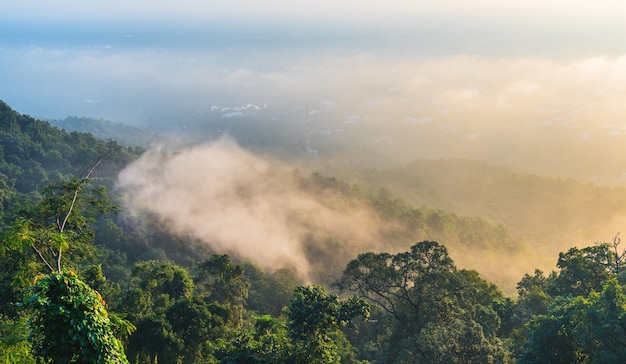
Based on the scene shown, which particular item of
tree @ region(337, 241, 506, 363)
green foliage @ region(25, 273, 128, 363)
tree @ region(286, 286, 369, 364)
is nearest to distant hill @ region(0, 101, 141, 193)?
tree @ region(337, 241, 506, 363)

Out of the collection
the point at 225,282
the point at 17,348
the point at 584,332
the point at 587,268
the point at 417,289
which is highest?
the point at 587,268

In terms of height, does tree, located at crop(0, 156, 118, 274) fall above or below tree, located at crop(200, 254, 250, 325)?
above

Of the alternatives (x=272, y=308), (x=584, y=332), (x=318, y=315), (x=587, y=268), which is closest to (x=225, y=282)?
(x=272, y=308)

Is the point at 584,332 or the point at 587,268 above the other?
the point at 587,268

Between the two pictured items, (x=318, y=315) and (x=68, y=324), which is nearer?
(x=68, y=324)

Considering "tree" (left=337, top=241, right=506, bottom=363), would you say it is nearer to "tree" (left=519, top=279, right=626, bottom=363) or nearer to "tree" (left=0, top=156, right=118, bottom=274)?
"tree" (left=519, top=279, right=626, bottom=363)

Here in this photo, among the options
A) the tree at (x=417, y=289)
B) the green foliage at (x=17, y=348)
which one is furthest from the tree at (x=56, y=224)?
the tree at (x=417, y=289)

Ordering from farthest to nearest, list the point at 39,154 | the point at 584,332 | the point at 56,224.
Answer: the point at 39,154, the point at 584,332, the point at 56,224

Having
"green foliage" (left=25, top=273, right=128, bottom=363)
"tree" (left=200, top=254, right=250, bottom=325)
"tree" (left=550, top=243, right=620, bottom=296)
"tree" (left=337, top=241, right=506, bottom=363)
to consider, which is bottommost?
"tree" (left=200, top=254, right=250, bottom=325)

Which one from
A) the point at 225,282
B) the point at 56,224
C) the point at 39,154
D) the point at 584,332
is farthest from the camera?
the point at 39,154

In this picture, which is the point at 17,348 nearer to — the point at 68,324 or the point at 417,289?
the point at 68,324
